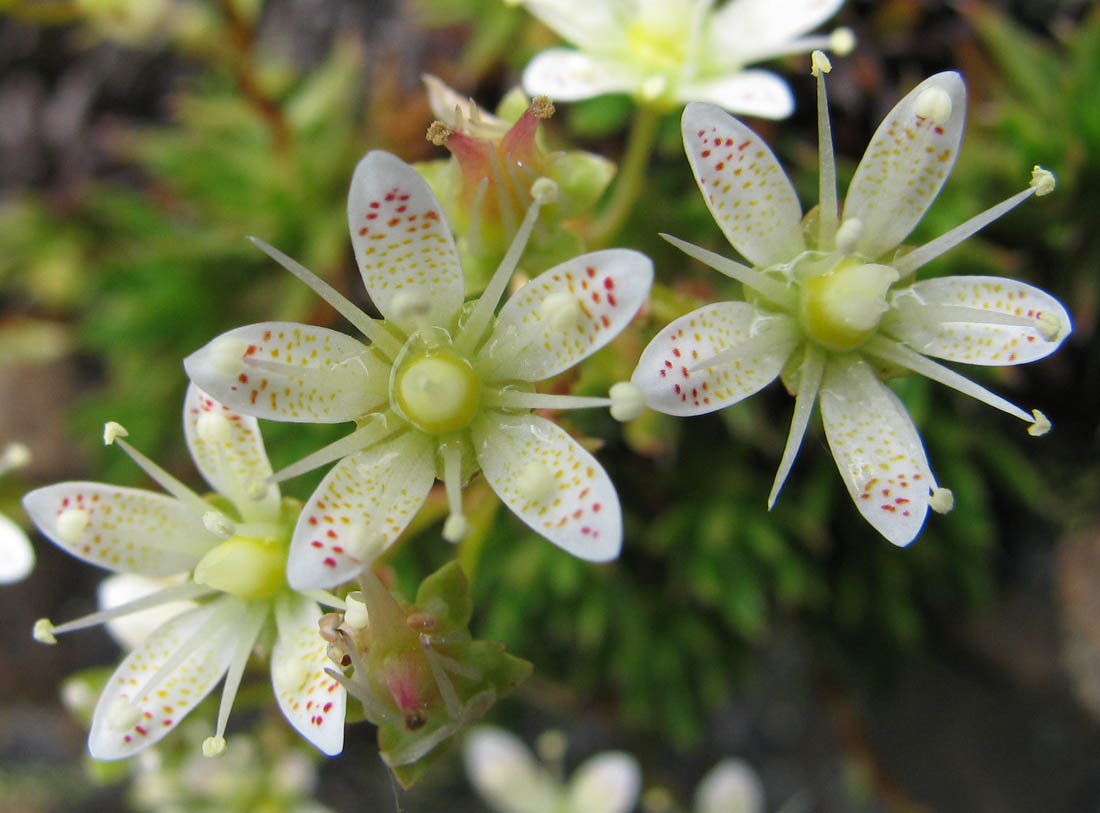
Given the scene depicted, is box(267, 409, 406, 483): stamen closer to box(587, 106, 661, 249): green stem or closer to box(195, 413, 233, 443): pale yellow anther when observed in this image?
box(195, 413, 233, 443): pale yellow anther

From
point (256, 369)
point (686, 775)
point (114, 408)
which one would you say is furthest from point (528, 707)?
point (256, 369)

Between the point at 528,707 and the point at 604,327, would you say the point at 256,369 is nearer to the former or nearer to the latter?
the point at 604,327

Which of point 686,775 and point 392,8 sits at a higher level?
point 392,8

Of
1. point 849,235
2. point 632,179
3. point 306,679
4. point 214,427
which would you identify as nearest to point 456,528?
point 306,679

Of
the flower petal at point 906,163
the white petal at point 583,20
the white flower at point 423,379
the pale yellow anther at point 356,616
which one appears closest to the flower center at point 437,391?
the white flower at point 423,379

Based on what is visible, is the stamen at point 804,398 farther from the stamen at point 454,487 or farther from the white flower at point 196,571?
the white flower at point 196,571

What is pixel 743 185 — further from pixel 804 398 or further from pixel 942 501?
pixel 942 501
